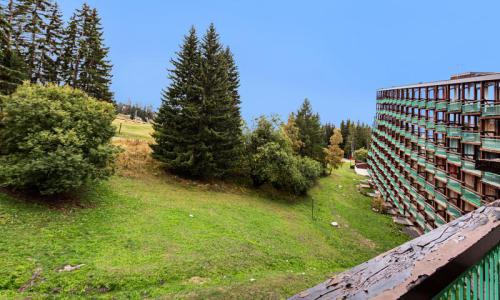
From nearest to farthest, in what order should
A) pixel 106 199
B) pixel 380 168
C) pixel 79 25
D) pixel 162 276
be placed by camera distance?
pixel 162 276 < pixel 106 199 < pixel 79 25 < pixel 380 168

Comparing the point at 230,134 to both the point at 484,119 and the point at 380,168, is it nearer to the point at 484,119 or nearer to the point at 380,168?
the point at 484,119

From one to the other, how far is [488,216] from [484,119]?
1924 centimetres

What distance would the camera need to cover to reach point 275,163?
29953 mm

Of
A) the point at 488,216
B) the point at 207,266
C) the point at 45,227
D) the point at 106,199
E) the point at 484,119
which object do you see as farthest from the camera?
the point at 106,199

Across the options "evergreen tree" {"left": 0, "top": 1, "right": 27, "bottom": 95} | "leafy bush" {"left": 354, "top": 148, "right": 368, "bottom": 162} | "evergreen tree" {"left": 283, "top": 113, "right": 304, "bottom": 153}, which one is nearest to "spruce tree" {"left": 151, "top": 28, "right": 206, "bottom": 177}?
"evergreen tree" {"left": 0, "top": 1, "right": 27, "bottom": 95}

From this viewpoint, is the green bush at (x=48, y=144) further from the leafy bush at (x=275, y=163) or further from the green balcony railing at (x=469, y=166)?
the green balcony railing at (x=469, y=166)

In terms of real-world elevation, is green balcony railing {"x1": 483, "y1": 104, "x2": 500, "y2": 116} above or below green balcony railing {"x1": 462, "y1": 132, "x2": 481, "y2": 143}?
above

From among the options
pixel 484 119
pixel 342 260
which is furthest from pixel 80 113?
pixel 484 119

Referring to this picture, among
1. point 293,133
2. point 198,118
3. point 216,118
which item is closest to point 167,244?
point 198,118

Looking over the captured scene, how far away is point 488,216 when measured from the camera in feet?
7.10

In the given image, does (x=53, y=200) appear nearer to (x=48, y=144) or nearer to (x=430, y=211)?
(x=48, y=144)

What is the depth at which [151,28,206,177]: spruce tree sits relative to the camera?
27656 mm

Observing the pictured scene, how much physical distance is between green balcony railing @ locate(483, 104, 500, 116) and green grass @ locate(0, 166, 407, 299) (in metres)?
11.5

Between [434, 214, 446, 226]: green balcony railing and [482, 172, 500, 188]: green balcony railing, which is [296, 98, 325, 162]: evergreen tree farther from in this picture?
[482, 172, 500, 188]: green balcony railing
